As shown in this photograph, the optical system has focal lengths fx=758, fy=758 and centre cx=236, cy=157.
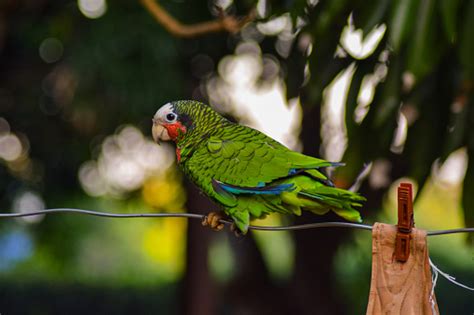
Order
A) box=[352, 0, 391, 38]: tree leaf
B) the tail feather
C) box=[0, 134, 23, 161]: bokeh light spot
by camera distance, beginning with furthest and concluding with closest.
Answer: box=[0, 134, 23, 161]: bokeh light spot → box=[352, 0, 391, 38]: tree leaf → the tail feather

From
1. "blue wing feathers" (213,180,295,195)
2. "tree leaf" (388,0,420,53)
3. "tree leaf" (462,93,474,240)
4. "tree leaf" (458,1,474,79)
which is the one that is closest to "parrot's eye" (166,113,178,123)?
"blue wing feathers" (213,180,295,195)

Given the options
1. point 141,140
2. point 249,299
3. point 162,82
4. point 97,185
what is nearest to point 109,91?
point 162,82

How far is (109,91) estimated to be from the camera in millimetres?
5000

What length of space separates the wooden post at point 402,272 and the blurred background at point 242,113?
4.83 ft

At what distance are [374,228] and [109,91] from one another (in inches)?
146

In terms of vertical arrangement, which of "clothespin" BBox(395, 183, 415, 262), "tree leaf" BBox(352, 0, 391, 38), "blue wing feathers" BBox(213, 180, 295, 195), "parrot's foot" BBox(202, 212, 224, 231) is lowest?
"clothespin" BBox(395, 183, 415, 262)

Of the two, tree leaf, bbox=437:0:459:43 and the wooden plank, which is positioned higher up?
tree leaf, bbox=437:0:459:43

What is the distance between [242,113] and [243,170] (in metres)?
Result: 3.84

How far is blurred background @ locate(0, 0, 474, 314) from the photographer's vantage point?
3338 millimetres

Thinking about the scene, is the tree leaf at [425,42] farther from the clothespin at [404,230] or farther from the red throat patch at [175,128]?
the clothespin at [404,230]

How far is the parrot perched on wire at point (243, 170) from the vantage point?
1.78 metres

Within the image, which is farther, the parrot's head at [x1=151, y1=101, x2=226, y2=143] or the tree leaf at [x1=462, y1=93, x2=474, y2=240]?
the tree leaf at [x1=462, y1=93, x2=474, y2=240]

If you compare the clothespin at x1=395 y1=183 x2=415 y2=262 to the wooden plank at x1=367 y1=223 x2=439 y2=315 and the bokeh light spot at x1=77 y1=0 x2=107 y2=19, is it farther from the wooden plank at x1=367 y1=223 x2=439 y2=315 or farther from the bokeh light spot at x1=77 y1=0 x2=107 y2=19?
the bokeh light spot at x1=77 y1=0 x2=107 y2=19

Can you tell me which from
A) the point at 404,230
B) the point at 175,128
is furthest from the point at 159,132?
the point at 404,230
